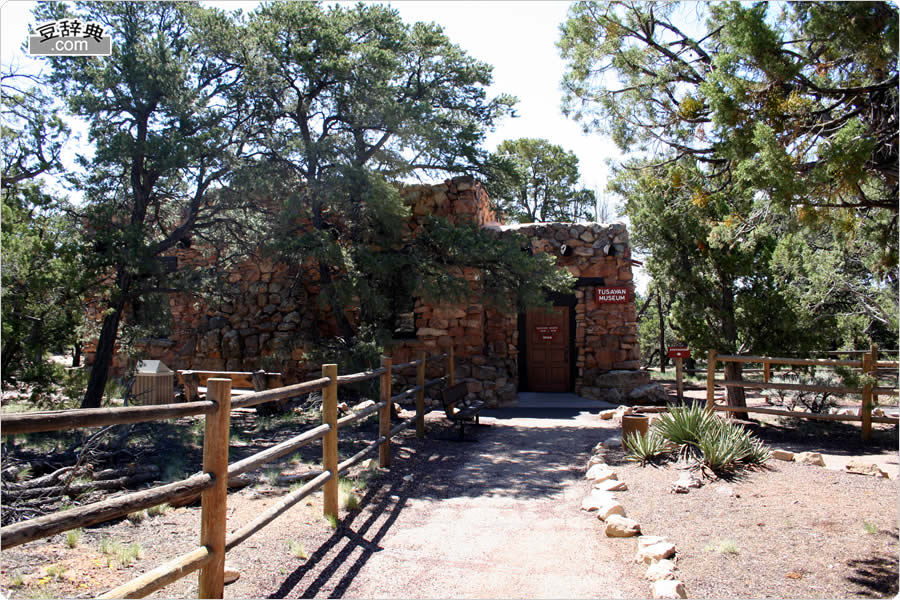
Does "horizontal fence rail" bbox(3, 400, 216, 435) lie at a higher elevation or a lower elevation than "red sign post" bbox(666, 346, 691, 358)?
higher

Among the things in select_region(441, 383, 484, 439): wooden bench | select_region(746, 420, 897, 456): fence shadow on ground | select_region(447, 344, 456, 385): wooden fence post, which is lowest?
select_region(746, 420, 897, 456): fence shadow on ground

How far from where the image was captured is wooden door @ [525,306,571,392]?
14.3 metres

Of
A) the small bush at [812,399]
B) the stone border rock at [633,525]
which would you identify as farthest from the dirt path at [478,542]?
the small bush at [812,399]

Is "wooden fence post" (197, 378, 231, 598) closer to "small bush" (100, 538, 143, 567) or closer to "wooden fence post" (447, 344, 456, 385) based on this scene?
"small bush" (100, 538, 143, 567)

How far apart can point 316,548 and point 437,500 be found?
1.78 m

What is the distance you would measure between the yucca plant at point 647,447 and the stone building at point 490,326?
18.6 feet

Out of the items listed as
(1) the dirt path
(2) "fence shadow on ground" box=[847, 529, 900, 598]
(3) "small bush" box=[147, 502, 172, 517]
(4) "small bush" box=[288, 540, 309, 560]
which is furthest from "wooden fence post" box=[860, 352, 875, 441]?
(3) "small bush" box=[147, 502, 172, 517]

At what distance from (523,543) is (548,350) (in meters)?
9.85

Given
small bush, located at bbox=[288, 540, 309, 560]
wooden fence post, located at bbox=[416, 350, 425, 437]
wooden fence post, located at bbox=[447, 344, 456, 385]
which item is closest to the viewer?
small bush, located at bbox=[288, 540, 309, 560]

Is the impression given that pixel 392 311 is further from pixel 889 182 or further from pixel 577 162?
pixel 577 162

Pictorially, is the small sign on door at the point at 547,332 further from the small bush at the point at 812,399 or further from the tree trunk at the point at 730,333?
the small bush at the point at 812,399

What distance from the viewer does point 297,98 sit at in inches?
422

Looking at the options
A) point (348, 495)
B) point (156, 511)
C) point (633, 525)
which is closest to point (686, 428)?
point (633, 525)

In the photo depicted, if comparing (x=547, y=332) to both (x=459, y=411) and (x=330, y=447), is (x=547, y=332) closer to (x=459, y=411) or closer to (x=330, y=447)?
(x=459, y=411)
